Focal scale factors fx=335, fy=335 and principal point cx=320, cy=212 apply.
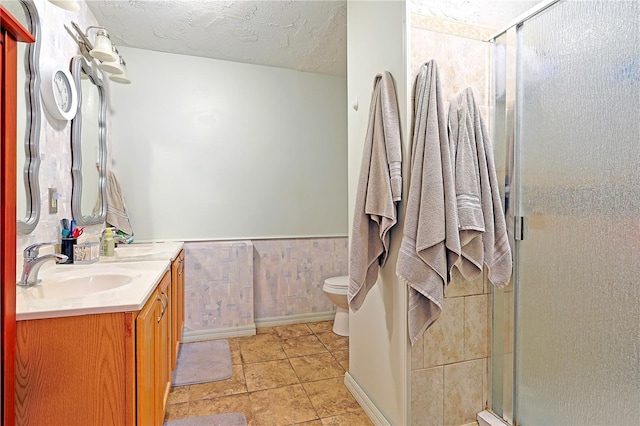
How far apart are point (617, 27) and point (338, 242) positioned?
2501mm

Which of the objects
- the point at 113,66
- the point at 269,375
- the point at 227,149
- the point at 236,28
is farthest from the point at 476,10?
the point at 269,375

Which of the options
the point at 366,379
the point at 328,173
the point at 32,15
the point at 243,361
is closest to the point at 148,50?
the point at 32,15

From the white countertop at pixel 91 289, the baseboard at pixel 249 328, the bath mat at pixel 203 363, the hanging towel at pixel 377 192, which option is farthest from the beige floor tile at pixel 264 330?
the hanging towel at pixel 377 192

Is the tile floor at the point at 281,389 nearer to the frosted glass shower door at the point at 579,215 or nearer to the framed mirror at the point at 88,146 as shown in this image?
the frosted glass shower door at the point at 579,215

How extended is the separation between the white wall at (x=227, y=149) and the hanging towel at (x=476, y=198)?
1939 mm

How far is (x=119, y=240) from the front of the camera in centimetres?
242

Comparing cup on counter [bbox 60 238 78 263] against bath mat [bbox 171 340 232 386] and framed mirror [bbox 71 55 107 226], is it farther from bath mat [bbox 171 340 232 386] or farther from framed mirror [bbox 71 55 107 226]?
bath mat [bbox 171 340 232 386]

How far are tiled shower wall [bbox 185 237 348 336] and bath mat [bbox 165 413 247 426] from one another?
3.56 ft

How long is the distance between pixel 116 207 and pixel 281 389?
5.73 ft

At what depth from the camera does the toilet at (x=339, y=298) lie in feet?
8.59

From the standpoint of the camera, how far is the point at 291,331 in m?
2.95

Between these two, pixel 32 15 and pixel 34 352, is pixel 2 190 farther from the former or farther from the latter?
pixel 32 15

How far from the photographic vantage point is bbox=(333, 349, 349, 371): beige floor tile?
2291mm

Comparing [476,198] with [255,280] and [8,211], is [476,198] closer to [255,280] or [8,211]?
[8,211]
